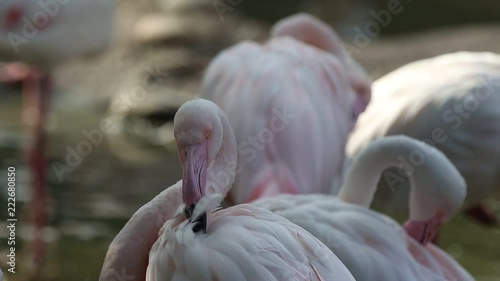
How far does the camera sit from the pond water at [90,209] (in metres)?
5.11

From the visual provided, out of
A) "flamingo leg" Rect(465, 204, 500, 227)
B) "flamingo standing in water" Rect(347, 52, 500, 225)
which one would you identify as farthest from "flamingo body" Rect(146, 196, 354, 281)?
"flamingo leg" Rect(465, 204, 500, 227)

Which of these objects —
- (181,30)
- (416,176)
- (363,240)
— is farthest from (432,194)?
(181,30)

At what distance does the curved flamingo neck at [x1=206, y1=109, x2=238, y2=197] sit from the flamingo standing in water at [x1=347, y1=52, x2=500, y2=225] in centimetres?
173

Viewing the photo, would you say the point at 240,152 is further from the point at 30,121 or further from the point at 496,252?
the point at 30,121

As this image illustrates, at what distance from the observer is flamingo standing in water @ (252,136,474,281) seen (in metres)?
3.31

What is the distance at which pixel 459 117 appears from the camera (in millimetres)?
4629

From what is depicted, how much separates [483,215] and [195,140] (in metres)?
2.78

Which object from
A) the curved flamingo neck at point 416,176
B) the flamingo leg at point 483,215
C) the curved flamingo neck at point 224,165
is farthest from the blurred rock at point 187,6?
the curved flamingo neck at point 224,165

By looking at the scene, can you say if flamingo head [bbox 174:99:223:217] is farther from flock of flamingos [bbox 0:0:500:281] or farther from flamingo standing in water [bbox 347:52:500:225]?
flamingo standing in water [bbox 347:52:500:225]

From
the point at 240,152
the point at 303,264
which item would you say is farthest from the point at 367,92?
the point at 303,264

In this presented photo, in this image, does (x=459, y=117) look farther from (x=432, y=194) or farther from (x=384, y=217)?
(x=384, y=217)

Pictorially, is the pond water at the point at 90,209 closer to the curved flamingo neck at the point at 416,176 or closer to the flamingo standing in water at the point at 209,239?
the curved flamingo neck at the point at 416,176

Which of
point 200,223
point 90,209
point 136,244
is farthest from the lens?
point 90,209

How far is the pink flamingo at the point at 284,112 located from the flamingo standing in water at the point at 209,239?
112cm
